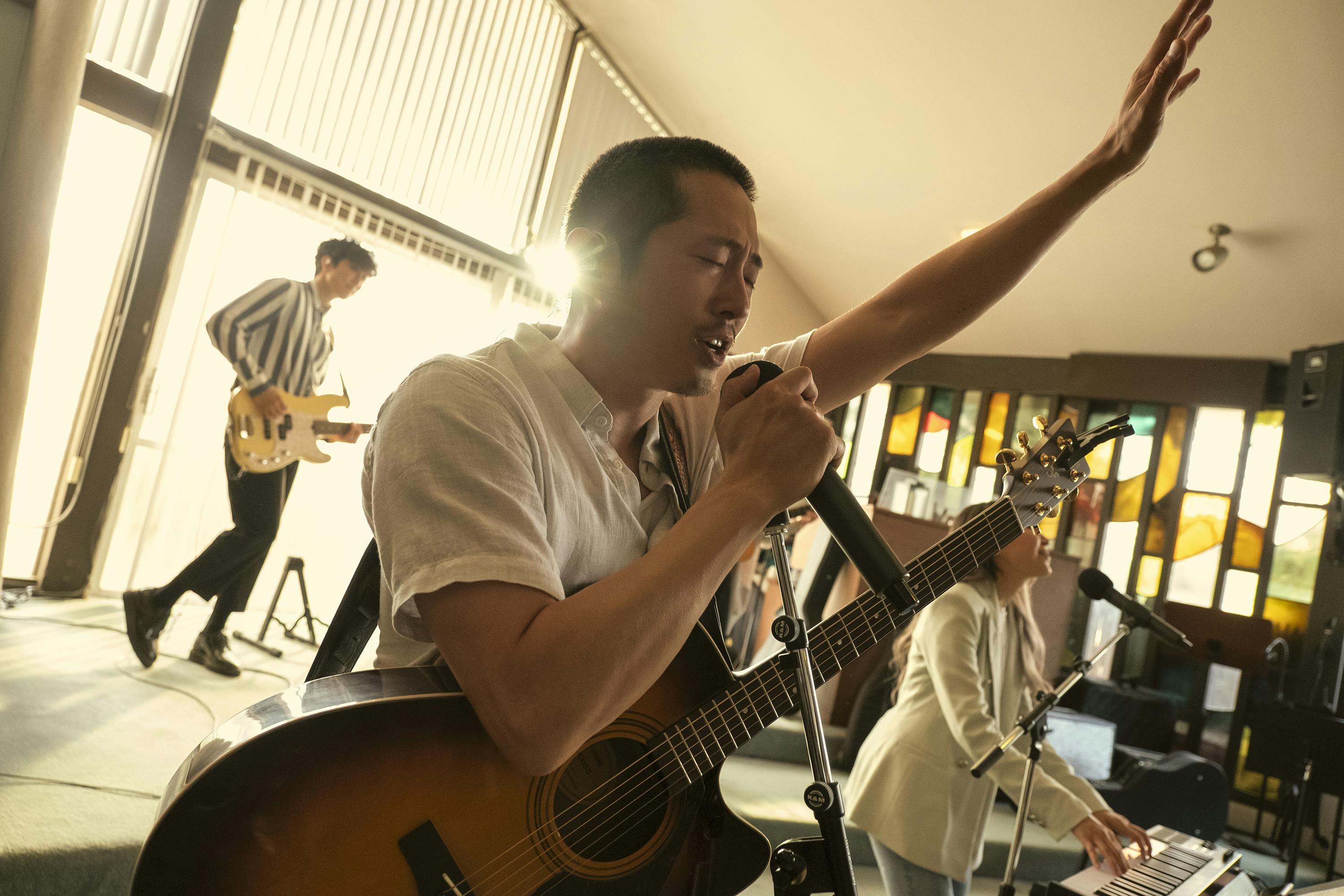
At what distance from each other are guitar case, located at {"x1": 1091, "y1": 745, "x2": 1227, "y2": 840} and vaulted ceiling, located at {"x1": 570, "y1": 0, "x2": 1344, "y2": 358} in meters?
3.45

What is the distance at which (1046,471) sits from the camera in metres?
1.41

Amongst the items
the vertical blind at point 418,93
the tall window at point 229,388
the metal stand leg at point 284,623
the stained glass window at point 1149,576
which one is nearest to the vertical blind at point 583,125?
the vertical blind at point 418,93

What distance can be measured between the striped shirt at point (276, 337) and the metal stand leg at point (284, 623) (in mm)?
1047

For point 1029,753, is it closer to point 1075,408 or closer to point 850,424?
point 1075,408

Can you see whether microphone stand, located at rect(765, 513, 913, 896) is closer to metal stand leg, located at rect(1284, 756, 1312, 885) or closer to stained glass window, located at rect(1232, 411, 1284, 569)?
metal stand leg, located at rect(1284, 756, 1312, 885)

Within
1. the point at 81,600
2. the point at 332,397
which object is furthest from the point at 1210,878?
the point at 81,600

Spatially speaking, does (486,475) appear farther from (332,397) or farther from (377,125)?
(377,125)

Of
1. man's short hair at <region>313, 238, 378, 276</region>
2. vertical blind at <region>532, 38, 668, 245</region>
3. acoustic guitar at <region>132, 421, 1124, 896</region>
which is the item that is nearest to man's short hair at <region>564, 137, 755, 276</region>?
acoustic guitar at <region>132, 421, 1124, 896</region>

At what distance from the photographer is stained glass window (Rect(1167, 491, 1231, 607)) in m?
7.21

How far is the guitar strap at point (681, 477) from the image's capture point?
1.20 metres

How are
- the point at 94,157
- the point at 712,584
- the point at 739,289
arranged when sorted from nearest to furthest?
the point at 712,584, the point at 739,289, the point at 94,157

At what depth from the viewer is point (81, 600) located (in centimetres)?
453

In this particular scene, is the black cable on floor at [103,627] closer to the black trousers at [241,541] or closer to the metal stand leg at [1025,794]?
the black trousers at [241,541]

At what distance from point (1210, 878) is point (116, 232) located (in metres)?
5.09
